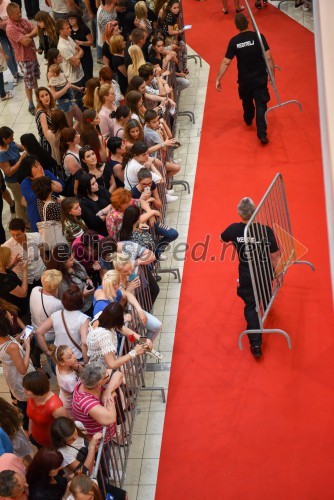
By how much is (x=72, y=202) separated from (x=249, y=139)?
4637 millimetres

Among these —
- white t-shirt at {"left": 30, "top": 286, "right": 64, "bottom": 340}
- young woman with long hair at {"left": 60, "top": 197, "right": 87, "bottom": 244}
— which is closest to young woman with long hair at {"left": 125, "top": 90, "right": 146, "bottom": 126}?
young woman with long hair at {"left": 60, "top": 197, "right": 87, "bottom": 244}

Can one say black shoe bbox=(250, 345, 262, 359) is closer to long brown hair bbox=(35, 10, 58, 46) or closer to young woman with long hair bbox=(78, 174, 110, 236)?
young woman with long hair bbox=(78, 174, 110, 236)

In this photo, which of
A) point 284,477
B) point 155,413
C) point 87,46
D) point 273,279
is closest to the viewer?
point 284,477

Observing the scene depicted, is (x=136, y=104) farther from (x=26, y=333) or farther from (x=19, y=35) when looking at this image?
(x=26, y=333)

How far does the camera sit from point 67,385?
260 inches

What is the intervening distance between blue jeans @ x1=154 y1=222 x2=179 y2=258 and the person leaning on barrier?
3132 millimetres

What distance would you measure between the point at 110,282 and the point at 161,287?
232cm

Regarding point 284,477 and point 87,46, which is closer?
point 284,477

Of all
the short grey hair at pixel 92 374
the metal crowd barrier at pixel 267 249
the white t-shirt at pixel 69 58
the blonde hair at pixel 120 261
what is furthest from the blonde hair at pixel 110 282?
the white t-shirt at pixel 69 58

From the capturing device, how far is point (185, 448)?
747 cm

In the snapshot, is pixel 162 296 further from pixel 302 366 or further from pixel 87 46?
pixel 87 46

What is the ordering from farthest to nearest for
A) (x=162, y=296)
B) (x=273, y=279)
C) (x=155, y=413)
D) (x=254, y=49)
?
(x=254, y=49) → (x=162, y=296) → (x=273, y=279) → (x=155, y=413)

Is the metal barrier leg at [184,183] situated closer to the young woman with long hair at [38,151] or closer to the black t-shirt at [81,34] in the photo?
the young woman with long hair at [38,151]

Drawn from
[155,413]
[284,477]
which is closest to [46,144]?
[155,413]
